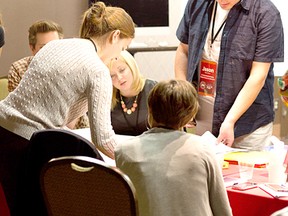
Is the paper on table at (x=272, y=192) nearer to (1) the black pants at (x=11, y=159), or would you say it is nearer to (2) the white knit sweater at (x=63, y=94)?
(2) the white knit sweater at (x=63, y=94)

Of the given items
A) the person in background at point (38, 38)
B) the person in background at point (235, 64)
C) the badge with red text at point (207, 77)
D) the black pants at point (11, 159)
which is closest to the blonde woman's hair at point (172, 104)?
the black pants at point (11, 159)

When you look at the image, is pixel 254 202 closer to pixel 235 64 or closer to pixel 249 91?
pixel 249 91

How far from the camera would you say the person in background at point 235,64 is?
326cm

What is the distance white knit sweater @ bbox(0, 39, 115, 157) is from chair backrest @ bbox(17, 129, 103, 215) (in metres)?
0.12

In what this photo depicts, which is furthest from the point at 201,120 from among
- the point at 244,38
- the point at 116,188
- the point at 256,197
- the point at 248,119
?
the point at 116,188

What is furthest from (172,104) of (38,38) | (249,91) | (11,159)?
(38,38)

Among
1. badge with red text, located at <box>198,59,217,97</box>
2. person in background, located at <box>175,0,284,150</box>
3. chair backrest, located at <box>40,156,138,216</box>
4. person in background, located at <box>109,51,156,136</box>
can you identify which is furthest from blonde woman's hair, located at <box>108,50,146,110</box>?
chair backrest, located at <box>40,156,138,216</box>

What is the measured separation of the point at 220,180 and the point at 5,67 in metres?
3.71

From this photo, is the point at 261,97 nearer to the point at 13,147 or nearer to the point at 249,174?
the point at 249,174

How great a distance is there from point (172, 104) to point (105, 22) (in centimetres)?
57

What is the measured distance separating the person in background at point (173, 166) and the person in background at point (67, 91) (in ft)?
0.86

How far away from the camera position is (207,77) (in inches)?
135

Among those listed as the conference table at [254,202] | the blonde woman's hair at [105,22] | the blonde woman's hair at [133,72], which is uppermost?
the blonde woman's hair at [105,22]

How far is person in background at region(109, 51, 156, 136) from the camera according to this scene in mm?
3703
